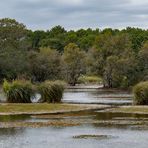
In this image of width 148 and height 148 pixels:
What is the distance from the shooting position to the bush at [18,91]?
55250 millimetres

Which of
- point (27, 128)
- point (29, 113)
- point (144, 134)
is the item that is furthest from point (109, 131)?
point (29, 113)

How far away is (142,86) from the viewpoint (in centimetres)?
5259

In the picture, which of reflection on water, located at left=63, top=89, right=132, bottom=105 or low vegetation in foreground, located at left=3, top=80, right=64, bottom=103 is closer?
low vegetation in foreground, located at left=3, top=80, right=64, bottom=103

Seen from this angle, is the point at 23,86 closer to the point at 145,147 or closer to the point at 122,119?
the point at 122,119

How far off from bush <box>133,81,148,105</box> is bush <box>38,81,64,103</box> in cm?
756

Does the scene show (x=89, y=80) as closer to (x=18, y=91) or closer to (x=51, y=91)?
(x=51, y=91)

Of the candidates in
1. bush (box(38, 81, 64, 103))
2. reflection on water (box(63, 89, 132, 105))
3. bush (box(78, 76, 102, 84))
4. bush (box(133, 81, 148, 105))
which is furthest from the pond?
bush (box(78, 76, 102, 84))

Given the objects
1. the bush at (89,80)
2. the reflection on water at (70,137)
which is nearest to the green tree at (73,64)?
the bush at (89,80)

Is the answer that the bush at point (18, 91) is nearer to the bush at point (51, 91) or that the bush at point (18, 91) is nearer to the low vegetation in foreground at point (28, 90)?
the low vegetation in foreground at point (28, 90)

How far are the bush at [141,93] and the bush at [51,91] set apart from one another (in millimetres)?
7564

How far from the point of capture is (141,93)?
173 ft

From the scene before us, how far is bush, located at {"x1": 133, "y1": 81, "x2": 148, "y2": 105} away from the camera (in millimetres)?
52531

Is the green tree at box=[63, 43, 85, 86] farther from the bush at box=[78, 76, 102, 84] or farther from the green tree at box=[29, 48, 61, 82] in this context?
the bush at box=[78, 76, 102, 84]

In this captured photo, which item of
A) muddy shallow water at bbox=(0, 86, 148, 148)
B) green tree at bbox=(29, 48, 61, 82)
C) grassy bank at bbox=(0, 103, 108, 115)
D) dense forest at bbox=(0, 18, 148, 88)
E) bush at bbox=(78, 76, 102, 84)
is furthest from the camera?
bush at bbox=(78, 76, 102, 84)
